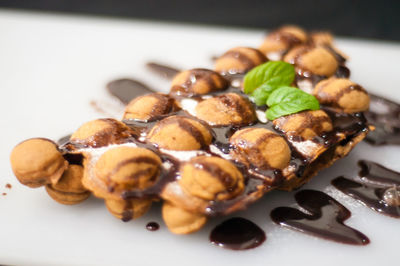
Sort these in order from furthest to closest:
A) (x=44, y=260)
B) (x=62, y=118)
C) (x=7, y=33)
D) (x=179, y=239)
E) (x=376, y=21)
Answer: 1. (x=376, y=21)
2. (x=7, y=33)
3. (x=62, y=118)
4. (x=179, y=239)
5. (x=44, y=260)

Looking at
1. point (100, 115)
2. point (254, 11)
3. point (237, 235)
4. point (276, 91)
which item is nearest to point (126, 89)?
point (100, 115)

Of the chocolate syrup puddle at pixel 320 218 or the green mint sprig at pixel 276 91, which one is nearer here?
the chocolate syrup puddle at pixel 320 218

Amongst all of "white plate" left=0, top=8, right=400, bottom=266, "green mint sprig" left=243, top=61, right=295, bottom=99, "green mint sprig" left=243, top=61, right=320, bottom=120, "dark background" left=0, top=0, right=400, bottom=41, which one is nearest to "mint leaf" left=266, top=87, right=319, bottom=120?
"green mint sprig" left=243, top=61, right=320, bottom=120

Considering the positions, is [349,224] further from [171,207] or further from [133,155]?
[133,155]

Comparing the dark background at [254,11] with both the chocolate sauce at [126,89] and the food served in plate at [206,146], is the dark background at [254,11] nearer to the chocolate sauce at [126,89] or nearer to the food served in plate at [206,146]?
the chocolate sauce at [126,89]

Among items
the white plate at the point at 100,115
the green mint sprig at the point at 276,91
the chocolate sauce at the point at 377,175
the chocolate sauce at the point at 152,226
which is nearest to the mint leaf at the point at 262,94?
the green mint sprig at the point at 276,91

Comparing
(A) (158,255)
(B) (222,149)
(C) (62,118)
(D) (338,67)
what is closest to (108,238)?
(A) (158,255)

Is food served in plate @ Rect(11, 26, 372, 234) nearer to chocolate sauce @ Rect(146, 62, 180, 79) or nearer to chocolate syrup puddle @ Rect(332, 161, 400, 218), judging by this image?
chocolate syrup puddle @ Rect(332, 161, 400, 218)
